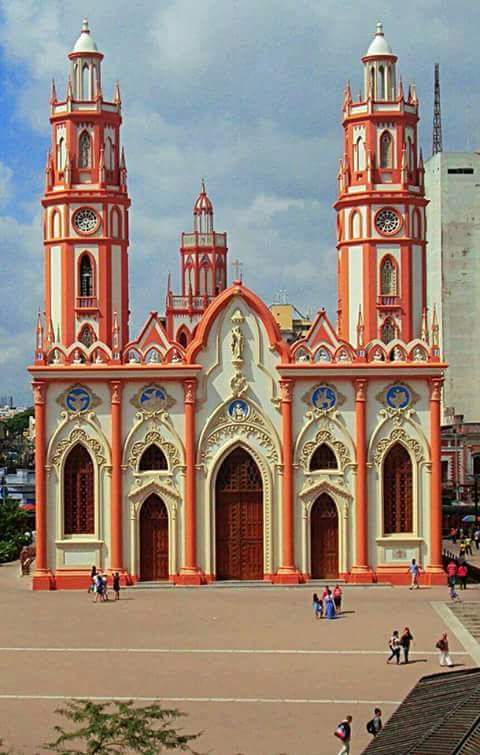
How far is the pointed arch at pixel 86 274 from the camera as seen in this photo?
51.9 metres

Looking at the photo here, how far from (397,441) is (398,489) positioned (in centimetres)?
154

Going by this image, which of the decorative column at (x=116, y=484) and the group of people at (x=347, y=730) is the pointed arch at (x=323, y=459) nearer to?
the decorative column at (x=116, y=484)

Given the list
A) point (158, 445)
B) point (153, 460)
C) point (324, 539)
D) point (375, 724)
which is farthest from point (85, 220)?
point (375, 724)

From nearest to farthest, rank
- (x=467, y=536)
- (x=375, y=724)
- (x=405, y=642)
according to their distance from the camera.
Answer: (x=375, y=724) → (x=405, y=642) → (x=467, y=536)

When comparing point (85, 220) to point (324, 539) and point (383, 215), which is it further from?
point (324, 539)

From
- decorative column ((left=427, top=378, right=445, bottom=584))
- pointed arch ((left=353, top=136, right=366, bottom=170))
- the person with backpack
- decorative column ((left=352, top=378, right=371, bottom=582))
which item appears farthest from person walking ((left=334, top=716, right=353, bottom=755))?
pointed arch ((left=353, top=136, right=366, bottom=170))

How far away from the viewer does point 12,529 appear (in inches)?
2672

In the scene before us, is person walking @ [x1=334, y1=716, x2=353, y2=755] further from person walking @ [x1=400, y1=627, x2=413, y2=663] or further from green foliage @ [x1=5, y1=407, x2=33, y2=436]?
green foliage @ [x1=5, y1=407, x2=33, y2=436]

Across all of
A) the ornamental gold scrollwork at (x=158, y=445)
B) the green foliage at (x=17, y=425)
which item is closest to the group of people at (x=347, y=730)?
the ornamental gold scrollwork at (x=158, y=445)

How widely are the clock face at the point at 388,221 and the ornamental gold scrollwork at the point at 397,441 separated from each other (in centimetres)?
679

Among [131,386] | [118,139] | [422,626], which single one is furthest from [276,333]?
[422,626]

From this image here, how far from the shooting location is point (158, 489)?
164ft

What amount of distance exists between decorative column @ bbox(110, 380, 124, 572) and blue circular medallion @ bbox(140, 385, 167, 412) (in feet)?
2.55

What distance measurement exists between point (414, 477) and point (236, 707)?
64.6ft
